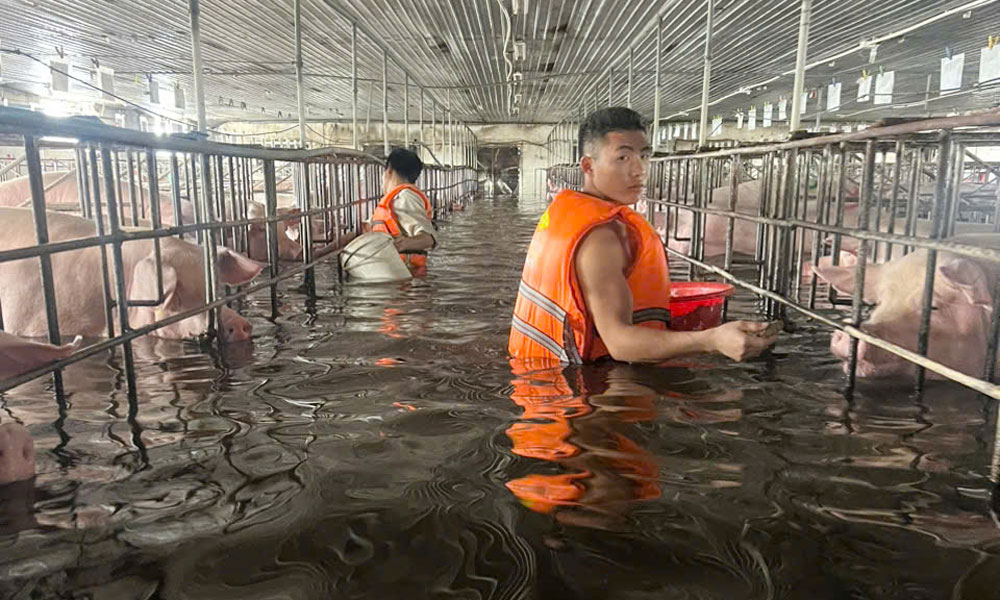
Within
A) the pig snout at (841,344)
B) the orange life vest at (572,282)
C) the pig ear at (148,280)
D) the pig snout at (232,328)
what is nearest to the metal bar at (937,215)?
the pig snout at (841,344)

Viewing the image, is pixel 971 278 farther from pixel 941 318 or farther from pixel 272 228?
pixel 272 228

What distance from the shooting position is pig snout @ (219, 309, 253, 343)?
13.7 feet

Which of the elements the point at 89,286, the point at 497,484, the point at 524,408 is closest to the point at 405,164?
the point at 89,286

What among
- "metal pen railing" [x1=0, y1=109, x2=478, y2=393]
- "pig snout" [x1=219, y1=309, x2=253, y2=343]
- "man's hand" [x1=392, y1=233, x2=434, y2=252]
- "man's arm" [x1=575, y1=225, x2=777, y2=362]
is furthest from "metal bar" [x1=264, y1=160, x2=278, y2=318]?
"man's arm" [x1=575, y1=225, x2=777, y2=362]

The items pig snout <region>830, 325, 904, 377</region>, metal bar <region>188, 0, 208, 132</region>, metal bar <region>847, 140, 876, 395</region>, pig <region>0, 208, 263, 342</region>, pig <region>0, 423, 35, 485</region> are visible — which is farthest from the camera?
metal bar <region>188, 0, 208, 132</region>

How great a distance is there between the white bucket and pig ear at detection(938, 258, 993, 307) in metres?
4.89

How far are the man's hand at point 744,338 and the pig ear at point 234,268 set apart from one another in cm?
319

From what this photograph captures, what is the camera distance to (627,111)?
3205 millimetres

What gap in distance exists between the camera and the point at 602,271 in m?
2.88

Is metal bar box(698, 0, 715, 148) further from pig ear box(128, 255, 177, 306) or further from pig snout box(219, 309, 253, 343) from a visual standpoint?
pig ear box(128, 255, 177, 306)

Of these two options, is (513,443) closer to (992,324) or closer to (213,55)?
(992,324)

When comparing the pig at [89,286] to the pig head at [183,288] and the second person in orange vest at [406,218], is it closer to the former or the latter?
the pig head at [183,288]

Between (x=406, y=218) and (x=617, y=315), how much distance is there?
4543 mm

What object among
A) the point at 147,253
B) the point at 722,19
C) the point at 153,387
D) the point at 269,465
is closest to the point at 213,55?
the point at 722,19
